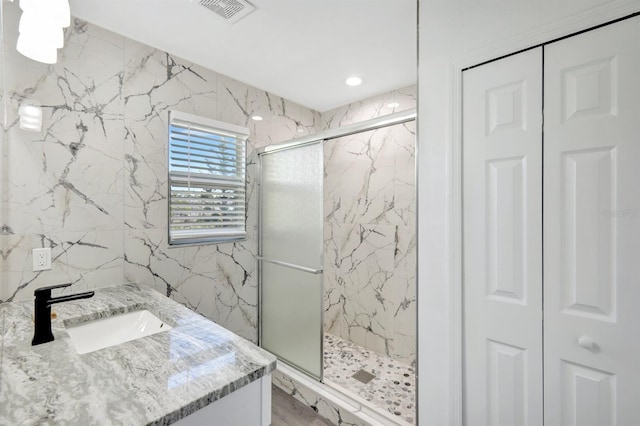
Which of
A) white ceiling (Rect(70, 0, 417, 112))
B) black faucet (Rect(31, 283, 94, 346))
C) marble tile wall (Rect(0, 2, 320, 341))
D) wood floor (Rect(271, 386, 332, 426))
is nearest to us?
black faucet (Rect(31, 283, 94, 346))

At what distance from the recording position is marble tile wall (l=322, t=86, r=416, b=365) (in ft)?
8.25

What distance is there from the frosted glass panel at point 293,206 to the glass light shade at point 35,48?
139 centimetres

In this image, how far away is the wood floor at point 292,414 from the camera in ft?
6.26

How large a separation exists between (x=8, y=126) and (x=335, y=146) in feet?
7.75

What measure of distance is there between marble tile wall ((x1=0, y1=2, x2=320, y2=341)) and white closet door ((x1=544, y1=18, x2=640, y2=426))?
2.08m

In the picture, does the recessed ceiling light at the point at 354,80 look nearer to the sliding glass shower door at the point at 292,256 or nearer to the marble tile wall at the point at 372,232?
the marble tile wall at the point at 372,232

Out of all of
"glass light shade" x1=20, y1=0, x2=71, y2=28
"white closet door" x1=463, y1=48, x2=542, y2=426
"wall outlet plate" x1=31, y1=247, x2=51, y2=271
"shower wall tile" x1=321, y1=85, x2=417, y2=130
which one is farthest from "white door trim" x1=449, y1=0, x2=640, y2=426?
"wall outlet plate" x1=31, y1=247, x2=51, y2=271

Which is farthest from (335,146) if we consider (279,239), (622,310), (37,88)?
(622,310)

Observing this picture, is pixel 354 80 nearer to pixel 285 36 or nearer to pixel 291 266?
pixel 285 36

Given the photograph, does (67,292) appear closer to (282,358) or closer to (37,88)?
(37,88)

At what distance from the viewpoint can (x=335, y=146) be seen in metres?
3.05

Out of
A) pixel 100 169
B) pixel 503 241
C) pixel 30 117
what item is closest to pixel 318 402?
pixel 503 241

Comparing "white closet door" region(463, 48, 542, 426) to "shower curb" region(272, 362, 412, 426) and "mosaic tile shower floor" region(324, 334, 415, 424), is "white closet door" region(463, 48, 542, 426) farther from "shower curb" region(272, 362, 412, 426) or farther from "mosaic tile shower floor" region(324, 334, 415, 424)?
"mosaic tile shower floor" region(324, 334, 415, 424)

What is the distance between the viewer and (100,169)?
5.61ft
